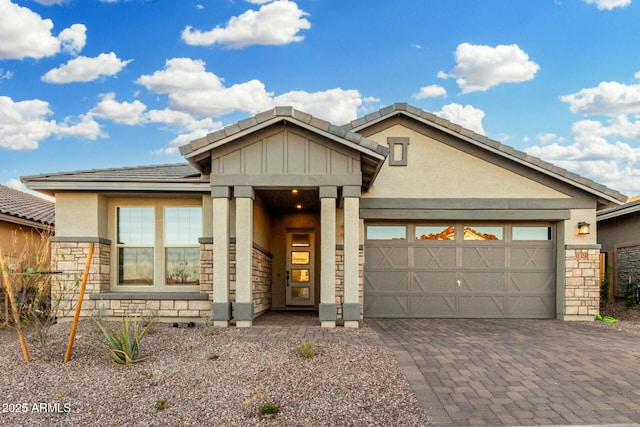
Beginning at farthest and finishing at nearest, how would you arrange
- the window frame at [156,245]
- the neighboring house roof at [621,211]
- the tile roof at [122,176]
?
1. the neighboring house roof at [621,211]
2. the window frame at [156,245]
3. the tile roof at [122,176]

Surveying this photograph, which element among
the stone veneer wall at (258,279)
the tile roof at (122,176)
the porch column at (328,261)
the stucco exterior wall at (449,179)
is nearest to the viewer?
the porch column at (328,261)

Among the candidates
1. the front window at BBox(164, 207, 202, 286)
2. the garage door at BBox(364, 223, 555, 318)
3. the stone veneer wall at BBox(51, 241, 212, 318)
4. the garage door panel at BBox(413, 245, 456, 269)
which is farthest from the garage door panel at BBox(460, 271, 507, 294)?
the front window at BBox(164, 207, 202, 286)

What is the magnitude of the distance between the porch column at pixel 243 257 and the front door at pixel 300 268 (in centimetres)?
442

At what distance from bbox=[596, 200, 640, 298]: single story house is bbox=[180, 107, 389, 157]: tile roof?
8690 mm

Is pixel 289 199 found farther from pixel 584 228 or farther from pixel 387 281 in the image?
pixel 584 228

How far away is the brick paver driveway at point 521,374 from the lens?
173 inches

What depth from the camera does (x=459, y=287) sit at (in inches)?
414

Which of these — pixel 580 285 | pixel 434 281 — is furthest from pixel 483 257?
pixel 580 285

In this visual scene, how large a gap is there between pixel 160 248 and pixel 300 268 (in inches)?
166

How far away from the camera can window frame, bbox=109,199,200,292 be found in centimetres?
976

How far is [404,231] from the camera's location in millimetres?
10609

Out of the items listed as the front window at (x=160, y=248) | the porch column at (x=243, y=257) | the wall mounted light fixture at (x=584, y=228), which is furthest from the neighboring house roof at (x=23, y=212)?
the wall mounted light fixture at (x=584, y=228)

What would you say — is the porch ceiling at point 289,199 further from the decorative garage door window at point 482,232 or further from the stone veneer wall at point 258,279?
the decorative garage door window at point 482,232

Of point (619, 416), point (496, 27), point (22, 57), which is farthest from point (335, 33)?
point (619, 416)
